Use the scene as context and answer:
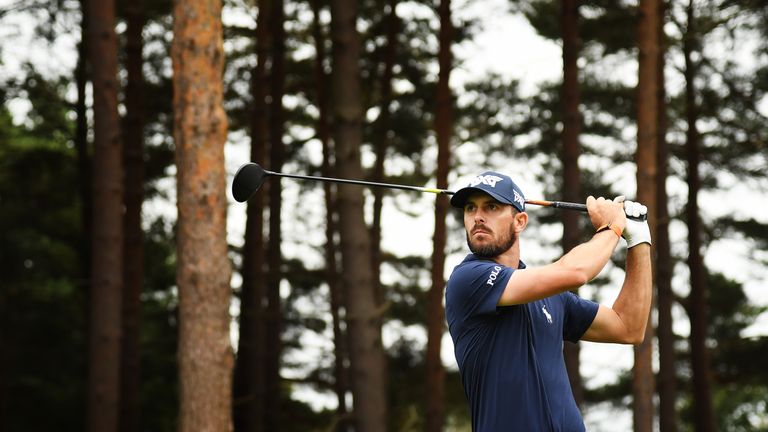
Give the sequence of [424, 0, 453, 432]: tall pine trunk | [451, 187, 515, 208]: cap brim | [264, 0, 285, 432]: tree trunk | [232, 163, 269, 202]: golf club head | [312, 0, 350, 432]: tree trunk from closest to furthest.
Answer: [451, 187, 515, 208]: cap brim
[232, 163, 269, 202]: golf club head
[424, 0, 453, 432]: tall pine trunk
[264, 0, 285, 432]: tree trunk
[312, 0, 350, 432]: tree trunk

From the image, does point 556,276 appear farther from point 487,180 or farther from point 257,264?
point 257,264

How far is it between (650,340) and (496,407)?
953cm

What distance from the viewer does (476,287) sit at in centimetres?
419

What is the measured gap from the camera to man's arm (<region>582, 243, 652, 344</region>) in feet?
15.3

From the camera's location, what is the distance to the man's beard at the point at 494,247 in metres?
4.31

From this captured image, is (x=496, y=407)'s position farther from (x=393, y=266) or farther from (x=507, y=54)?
(x=393, y=266)

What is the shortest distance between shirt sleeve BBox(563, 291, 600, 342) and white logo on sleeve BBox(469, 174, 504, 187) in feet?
2.28

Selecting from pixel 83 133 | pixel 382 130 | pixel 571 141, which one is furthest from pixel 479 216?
pixel 382 130

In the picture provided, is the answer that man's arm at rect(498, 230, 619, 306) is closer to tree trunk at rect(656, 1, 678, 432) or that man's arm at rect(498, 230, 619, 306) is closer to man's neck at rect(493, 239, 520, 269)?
man's neck at rect(493, 239, 520, 269)

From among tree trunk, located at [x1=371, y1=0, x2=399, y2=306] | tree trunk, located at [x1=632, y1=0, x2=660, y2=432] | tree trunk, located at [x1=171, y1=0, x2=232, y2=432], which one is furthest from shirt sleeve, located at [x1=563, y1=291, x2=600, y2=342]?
tree trunk, located at [x1=371, y1=0, x2=399, y2=306]

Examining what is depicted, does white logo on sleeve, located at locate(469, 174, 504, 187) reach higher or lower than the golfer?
higher

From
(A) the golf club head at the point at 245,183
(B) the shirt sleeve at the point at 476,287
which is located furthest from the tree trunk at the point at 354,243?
(B) the shirt sleeve at the point at 476,287

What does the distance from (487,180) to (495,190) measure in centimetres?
6

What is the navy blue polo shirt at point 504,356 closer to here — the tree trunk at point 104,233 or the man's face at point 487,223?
the man's face at point 487,223
